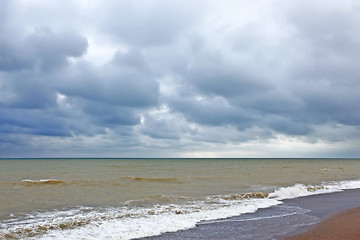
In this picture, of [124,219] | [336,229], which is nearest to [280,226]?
[336,229]

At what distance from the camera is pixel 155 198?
57.8 feet

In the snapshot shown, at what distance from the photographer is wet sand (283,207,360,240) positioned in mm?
8783

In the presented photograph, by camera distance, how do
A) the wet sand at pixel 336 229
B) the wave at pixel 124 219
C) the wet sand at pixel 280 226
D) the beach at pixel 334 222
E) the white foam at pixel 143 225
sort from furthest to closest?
1. the wave at pixel 124 219
2. the white foam at pixel 143 225
3. the wet sand at pixel 280 226
4. the beach at pixel 334 222
5. the wet sand at pixel 336 229

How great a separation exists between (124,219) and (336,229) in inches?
325

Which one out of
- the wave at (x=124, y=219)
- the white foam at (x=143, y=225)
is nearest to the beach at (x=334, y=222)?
the wave at (x=124, y=219)

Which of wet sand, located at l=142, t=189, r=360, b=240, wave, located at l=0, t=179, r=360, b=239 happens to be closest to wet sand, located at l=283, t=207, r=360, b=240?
wet sand, located at l=142, t=189, r=360, b=240

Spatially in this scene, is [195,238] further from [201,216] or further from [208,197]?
[208,197]

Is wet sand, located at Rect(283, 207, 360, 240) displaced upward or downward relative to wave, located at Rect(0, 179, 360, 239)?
upward

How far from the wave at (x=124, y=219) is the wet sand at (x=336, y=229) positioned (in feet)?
12.3

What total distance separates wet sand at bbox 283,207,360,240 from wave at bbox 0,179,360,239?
3.75 m

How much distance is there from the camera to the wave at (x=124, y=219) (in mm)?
9891

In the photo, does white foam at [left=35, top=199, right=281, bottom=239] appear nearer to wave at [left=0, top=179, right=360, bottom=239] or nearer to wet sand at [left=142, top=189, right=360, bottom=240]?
wave at [left=0, top=179, right=360, bottom=239]

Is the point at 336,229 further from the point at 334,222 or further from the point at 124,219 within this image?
the point at 124,219

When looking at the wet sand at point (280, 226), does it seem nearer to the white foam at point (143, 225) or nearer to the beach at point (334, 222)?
the beach at point (334, 222)
